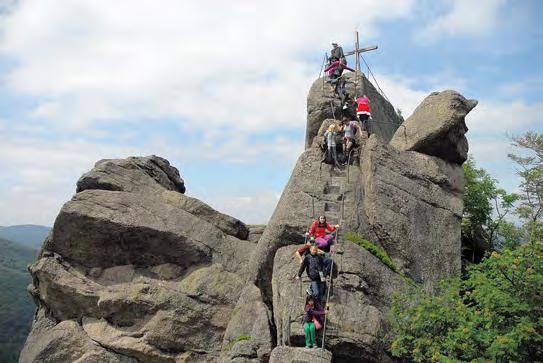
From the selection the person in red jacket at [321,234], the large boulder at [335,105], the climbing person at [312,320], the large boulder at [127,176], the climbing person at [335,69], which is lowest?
the climbing person at [312,320]

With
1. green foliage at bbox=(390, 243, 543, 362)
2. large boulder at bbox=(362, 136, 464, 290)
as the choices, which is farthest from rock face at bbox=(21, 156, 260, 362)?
green foliage at bbox=(390, 243, 543, 362)

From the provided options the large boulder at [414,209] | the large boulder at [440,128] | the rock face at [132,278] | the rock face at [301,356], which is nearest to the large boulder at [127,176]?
the rock face at [132,278]

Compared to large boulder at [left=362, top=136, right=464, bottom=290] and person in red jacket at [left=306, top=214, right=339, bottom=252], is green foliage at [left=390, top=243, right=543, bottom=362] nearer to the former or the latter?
person in red jacket at [left=306, top=214, right=339, bottom=252]

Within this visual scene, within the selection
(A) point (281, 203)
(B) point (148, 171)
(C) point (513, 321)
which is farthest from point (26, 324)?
(C) point (513, 321)

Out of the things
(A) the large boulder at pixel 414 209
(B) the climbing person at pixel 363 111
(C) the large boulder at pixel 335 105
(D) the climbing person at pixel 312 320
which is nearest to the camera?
(D) the climbing person at pixel 312 320

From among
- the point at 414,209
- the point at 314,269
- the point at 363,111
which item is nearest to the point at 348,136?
the point at 363,111

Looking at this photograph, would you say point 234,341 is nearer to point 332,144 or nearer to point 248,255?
point 248,255

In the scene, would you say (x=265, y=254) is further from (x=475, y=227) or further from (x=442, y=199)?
(x=475, y=227)

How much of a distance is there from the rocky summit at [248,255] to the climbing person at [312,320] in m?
0.59

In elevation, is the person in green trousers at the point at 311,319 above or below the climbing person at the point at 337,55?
below

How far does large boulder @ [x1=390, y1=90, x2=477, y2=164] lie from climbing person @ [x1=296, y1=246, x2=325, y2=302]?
44.9ft

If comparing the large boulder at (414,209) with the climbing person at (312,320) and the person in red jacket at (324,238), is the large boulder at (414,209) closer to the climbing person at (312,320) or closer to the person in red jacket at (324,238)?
the person in red jacket at (324,238)

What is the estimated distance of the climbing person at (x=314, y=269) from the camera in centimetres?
2203

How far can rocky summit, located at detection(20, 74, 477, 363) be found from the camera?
24.8 metres
